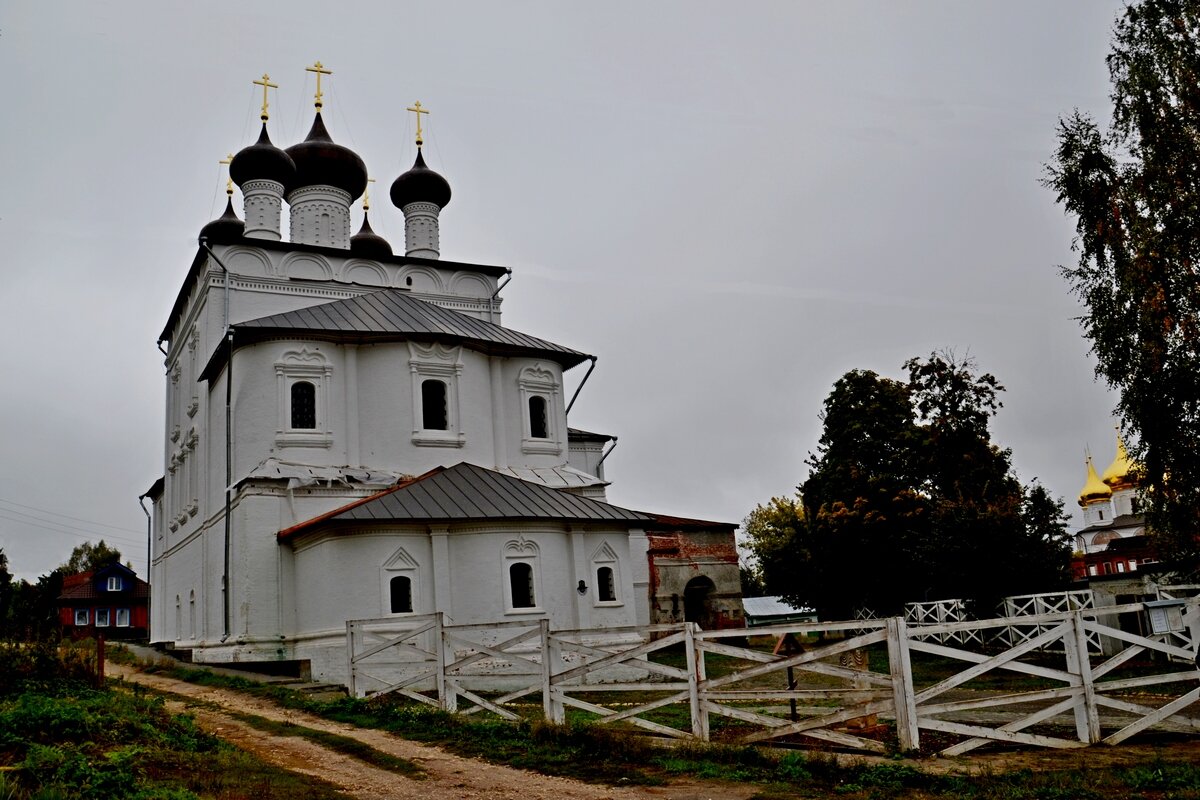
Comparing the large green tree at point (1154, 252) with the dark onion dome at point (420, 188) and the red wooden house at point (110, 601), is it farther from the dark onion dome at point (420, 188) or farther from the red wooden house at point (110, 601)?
the red wooden house at point (110, 601)

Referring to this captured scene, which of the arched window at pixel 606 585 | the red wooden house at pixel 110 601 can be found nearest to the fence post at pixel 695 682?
the arched window at pixel 606 585

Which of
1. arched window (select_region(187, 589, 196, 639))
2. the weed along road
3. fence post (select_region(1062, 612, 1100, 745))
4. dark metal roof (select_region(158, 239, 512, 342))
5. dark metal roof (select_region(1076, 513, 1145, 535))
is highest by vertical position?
dark metal roof (select_region(158, 239, 512, 342))

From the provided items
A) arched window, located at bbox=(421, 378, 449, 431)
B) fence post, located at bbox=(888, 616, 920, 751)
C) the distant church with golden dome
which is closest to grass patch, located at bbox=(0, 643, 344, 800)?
fence post, located at bbox=(888, 616, 920, 751)

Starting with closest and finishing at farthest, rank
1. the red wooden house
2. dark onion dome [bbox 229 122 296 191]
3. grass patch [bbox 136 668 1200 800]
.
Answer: grass patch [bbox 136 668 1200 800] → dark onion dome [bbox 229 122 296 191] → the red wooden house

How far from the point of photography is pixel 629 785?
798 cm

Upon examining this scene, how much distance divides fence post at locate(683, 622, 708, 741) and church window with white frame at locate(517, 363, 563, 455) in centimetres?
1539

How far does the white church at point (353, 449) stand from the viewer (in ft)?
62.5

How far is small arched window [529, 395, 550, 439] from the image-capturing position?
82.3ft

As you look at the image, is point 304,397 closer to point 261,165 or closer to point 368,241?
point 261,165

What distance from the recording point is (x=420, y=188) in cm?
2997

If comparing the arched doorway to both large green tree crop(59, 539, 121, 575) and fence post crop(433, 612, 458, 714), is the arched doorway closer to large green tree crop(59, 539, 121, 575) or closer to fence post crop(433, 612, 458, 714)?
fence post crop(433, 612, 458, 714)

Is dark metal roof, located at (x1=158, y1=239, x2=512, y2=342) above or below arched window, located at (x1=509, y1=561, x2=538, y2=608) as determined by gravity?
above

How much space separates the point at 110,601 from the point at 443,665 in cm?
4480

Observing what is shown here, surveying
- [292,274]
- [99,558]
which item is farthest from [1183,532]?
[99,558]
